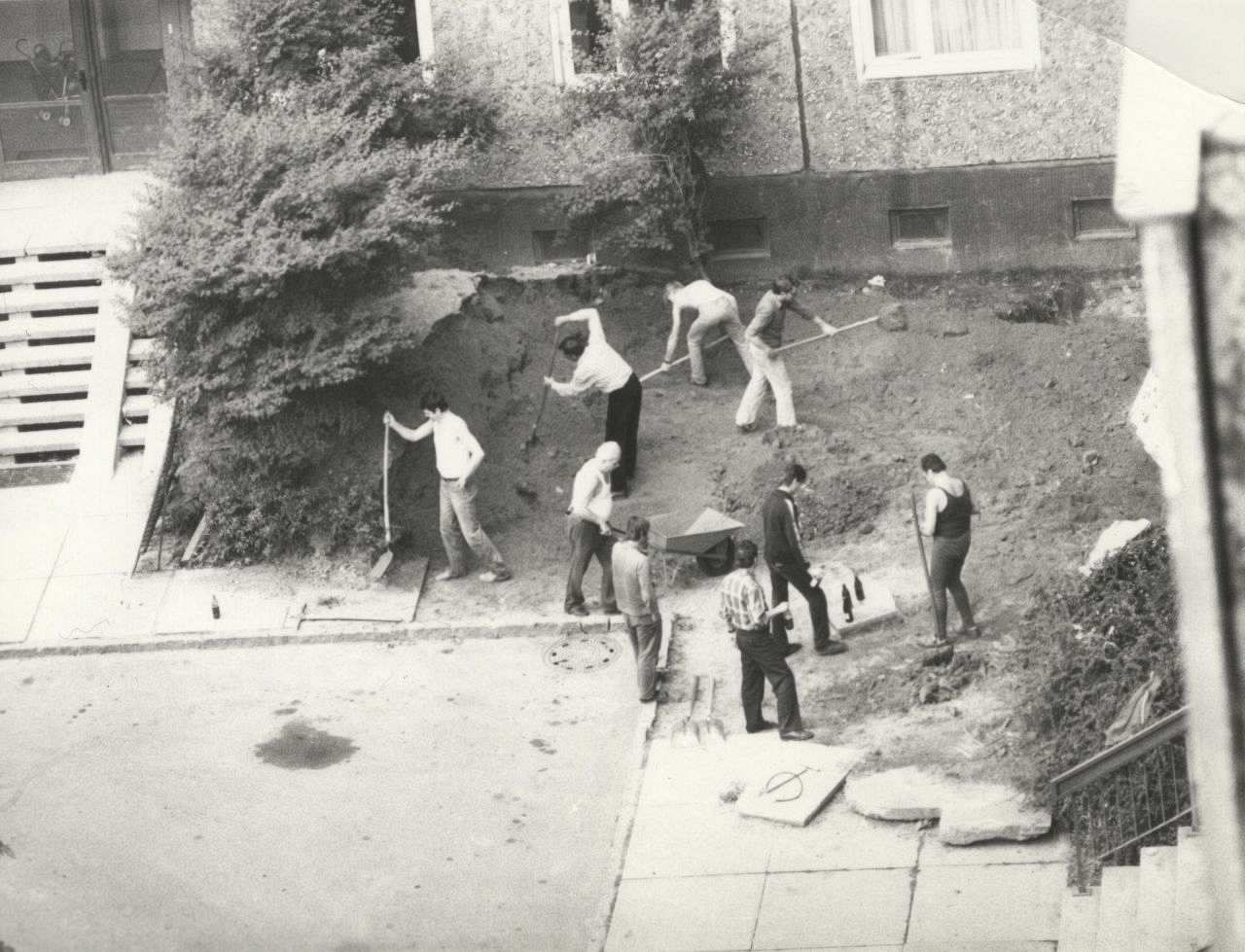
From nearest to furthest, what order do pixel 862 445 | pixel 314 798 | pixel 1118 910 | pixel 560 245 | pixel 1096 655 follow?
pixel 1118 910, pixel 1096 655, pixel 314 798, pixel 862 445, pixel 560 245

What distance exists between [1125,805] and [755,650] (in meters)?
2.92

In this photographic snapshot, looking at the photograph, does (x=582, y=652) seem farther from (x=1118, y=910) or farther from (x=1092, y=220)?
(x=1092, y=220)

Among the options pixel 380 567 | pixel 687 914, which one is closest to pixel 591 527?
pixel 380 567

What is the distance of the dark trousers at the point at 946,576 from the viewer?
543 inches

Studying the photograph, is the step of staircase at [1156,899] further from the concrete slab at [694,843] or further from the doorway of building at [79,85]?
the doorway of building at [79,85]

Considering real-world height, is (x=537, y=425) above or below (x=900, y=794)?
above

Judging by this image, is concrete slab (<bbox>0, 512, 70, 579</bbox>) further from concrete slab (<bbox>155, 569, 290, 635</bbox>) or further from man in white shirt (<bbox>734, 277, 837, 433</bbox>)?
man in white shirt (<bbox>734, 277, 837, 433</bbox>)

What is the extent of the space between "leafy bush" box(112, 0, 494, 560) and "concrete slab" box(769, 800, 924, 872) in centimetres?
542

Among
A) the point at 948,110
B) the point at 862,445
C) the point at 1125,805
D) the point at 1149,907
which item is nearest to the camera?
the point at 1149,907

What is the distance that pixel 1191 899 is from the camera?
9.82 meters

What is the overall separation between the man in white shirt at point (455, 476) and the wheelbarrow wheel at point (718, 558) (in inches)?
67.5

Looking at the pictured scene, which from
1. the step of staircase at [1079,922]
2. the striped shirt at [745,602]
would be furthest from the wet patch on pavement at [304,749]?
the step of staircase at [1079,922]

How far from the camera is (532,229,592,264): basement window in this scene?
19547mm

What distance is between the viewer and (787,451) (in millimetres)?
16891
